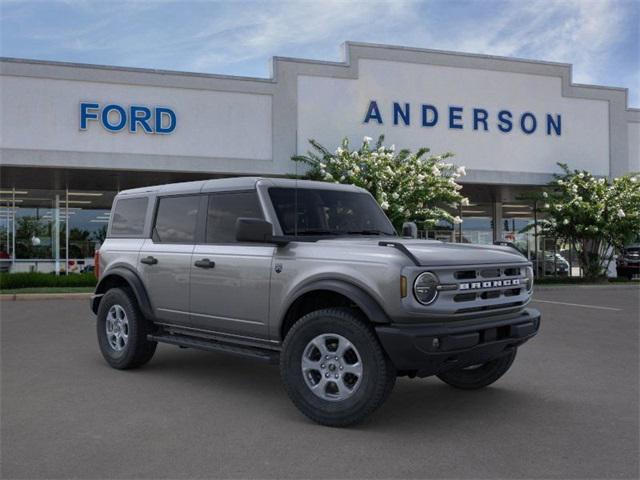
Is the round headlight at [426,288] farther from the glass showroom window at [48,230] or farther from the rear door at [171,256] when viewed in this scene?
the glass showroom window at [48,230]

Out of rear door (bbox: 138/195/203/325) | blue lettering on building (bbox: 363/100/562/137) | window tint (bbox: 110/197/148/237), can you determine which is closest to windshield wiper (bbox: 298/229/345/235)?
rear door (bbox: 138/195/203/325)

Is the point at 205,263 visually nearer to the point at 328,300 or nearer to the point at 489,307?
the point at 328,300

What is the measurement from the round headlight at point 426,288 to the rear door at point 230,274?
57.6 inches

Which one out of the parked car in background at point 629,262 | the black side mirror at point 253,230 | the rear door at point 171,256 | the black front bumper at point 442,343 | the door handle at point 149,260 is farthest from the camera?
the parked car in background at point 629,262

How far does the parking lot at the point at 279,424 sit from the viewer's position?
4.12 meters

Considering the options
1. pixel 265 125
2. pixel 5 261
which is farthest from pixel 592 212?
pixel 5 261

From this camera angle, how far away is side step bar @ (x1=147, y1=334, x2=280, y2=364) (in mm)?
5629

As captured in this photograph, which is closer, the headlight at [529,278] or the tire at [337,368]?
the tire at [337,368]

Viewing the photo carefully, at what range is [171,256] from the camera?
665 cm

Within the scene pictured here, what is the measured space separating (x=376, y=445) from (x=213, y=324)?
2.26 m

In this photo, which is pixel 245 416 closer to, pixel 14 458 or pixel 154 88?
pixel 14 458

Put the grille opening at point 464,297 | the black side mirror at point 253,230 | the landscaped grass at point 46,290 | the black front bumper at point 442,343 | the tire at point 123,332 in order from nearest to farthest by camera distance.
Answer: the black front bumper at point 442,343 → the grille opening at point 464,297 → the black side mirror at point 253,230 → the tire at point 123,332 → the landscaped grass at point 46,290

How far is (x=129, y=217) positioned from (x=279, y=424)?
3.59 meters

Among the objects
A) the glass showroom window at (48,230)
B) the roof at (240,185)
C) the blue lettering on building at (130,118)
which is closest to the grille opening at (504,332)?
the roof at (240,185)
